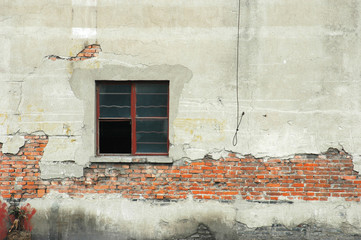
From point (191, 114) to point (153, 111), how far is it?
680mm

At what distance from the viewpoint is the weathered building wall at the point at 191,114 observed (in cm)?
511

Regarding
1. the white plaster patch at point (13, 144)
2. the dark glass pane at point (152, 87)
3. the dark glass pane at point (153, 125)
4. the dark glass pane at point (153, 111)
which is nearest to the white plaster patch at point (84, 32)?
the dark glass pane at point (152, 87)

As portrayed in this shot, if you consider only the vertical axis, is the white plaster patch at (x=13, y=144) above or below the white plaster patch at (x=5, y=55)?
below

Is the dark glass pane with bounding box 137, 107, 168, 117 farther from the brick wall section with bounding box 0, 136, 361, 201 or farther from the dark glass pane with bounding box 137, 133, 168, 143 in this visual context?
the brick wall section with bounding box 0, 136, 361, 201

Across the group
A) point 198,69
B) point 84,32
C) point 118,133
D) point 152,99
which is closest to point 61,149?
point 118,133

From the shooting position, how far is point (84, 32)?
523 centimetres

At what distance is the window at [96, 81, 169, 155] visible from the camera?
536 centimetres

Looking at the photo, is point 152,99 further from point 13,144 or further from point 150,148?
point 13,144

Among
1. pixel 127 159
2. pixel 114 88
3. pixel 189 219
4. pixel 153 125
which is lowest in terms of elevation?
pixel 189 219

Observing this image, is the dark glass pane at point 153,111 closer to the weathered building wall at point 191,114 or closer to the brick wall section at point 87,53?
the weathered building wall at point 191,114

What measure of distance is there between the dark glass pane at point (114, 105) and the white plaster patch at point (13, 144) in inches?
55.7

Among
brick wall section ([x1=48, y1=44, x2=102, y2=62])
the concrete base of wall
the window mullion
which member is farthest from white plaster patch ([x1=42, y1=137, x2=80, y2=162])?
brick wall section ([x1=48, y1=44, x2=102, y2=62])

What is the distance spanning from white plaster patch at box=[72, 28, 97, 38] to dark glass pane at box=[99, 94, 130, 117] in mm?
1028

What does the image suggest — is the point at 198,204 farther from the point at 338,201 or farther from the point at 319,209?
the point at 338,201
